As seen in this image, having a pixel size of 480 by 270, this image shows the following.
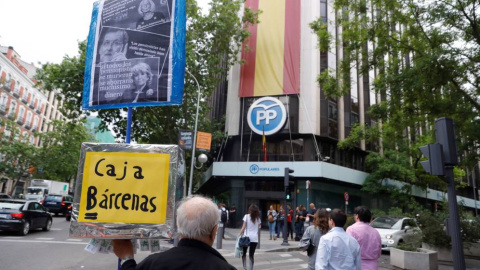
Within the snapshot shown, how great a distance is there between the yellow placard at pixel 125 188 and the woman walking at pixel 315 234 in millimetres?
3640

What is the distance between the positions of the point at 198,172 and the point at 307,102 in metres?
13.1

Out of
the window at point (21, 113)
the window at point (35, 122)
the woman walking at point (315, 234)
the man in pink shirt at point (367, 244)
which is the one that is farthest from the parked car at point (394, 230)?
the window at point (35, 122)

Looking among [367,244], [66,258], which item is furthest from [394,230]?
[66,258]

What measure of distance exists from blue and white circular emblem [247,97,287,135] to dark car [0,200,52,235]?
51.5ft

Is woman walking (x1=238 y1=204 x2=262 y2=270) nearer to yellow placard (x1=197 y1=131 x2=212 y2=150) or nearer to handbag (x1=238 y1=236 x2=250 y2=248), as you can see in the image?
handbag (x1=238 y1=236 x2=250 y2=248)

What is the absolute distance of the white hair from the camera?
6.74ft

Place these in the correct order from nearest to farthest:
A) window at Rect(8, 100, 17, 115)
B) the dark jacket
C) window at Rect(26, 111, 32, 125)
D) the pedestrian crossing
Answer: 1. the dark jacket
2. the pedestrian crossing
3. window at Rect(8, 100, 17, 115)
4. window at Rect(26, 111, 32, 125)

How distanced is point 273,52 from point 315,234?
918 inches

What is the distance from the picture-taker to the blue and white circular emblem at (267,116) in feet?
85.9

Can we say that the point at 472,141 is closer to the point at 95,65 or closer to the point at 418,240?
the point at 418,240

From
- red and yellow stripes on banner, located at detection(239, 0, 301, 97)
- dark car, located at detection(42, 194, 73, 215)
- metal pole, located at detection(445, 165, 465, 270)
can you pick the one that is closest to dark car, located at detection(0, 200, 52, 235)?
dark car, located at detection(42, 194, 73, 215)

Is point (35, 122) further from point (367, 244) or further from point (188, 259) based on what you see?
point (188, 259)

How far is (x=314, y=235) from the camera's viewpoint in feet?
18.9

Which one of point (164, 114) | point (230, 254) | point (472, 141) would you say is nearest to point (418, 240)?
point (472, 141)
